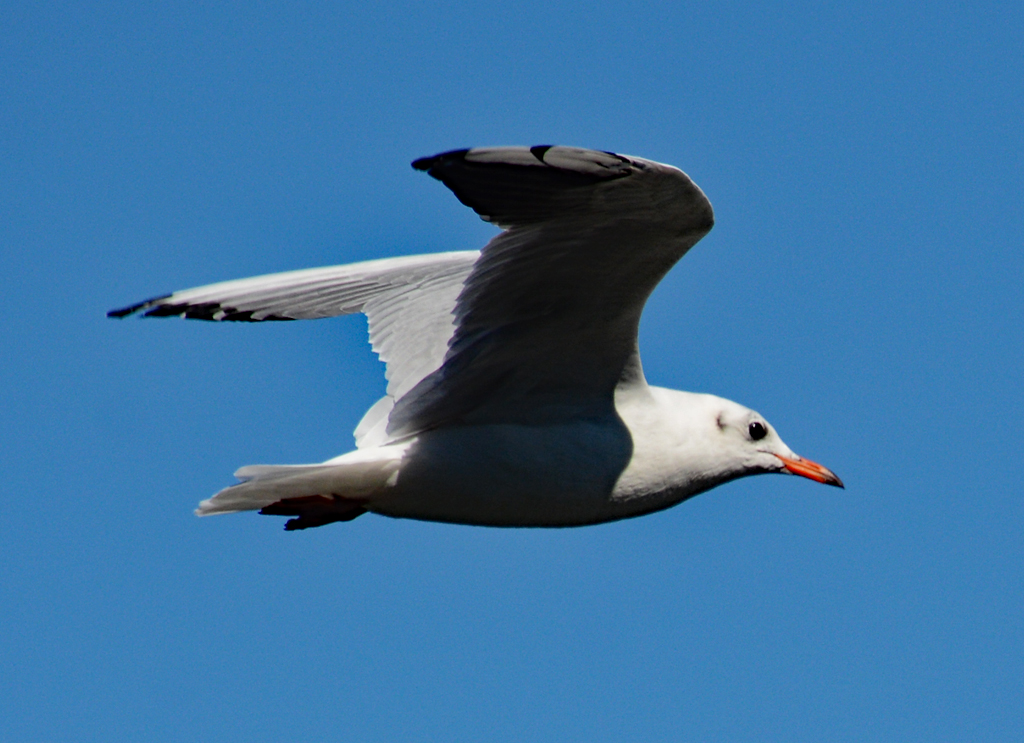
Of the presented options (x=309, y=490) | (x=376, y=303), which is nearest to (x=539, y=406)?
(x=309, y=490)

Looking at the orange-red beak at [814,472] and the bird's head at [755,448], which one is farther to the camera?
the orange-red beak at [814,472]

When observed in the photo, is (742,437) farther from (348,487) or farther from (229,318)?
(229,318)

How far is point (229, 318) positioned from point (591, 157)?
2.63 meters

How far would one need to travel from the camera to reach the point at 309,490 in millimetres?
6312

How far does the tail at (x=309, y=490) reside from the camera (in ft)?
20.3

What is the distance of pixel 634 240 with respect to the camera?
5602 millimetres

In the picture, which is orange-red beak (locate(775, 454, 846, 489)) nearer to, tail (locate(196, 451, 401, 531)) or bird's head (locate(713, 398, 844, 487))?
bird's head (locate(713, 398, 844, 487))

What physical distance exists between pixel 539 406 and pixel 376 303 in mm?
1511

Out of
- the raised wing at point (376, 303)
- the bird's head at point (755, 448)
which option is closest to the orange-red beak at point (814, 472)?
the bird's head at point (755, 448)

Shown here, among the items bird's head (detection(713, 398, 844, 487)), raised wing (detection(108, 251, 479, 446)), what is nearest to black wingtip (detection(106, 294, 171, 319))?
raised wing (detection(108, 251, 479, 446))

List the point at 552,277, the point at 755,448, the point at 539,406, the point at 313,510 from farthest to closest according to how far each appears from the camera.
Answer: the point at 755,448 → the point at 539,406 → the point at 313,510 → the point at 552,277

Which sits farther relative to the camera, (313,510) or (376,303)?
(376,303)

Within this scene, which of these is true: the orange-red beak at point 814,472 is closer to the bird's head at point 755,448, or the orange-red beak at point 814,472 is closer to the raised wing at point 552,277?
the bird's head at point 755,448

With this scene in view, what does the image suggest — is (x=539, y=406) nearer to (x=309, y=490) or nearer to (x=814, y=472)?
(x=309, y=490)
